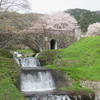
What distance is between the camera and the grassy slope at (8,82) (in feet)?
23.9

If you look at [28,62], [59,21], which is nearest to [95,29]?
[59,21]

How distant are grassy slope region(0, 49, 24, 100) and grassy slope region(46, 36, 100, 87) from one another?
12.2 feet

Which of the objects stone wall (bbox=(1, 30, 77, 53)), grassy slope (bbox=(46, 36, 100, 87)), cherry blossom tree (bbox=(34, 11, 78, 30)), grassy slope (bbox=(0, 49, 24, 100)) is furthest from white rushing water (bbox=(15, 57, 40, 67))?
cherry blossom tree (bbox=(34, 11, 78, 30))

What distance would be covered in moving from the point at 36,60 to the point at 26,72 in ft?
14.9

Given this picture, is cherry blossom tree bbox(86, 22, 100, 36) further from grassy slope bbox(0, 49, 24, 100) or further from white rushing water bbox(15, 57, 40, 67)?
grassy slope bbox(0, 49, 24, 100)

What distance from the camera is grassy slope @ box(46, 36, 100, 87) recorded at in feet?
42.2

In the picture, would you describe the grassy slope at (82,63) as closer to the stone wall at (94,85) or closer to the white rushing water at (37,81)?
the stone wall at (94,85)

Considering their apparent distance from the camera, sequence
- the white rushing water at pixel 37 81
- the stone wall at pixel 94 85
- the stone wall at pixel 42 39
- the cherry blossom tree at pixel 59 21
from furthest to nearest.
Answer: the cherry blossom tree at pixel 59 21 → the stone wall at pixel 42 39 → the white rushing water at pixel 37 81 → the stone wall at pixel 94 85

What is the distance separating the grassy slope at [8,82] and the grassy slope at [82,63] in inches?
147

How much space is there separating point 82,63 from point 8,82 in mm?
8260

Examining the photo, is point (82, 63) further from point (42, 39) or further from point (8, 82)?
point (42, 39)

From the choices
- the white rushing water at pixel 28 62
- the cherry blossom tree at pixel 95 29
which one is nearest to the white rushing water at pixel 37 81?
the white rushing water at pixel 28 62

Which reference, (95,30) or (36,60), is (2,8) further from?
(95,30)

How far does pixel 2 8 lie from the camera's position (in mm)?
13438
